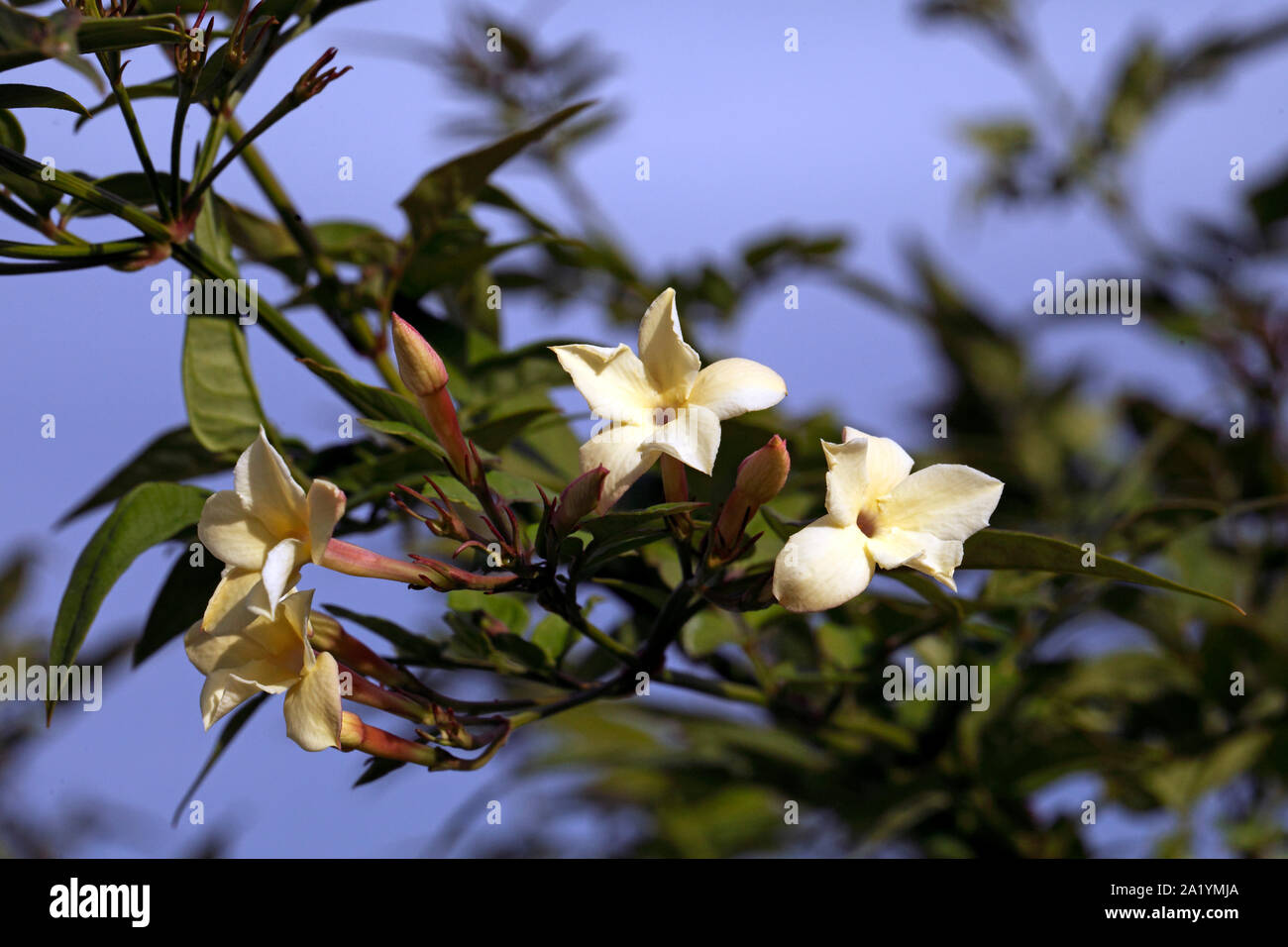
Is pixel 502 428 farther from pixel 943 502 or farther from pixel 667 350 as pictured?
pixel 943 502

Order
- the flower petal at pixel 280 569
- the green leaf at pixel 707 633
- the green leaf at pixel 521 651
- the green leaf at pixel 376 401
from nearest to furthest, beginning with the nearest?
the flower petal at pixel 280 569 < the green leaf at pixel 376 401 < the green leaf at pixel 521 651 < the green leaf at pixel 707 633

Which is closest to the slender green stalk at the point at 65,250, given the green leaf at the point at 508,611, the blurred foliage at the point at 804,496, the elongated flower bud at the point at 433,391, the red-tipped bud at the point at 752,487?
the blurred foliage at the point at 804,496

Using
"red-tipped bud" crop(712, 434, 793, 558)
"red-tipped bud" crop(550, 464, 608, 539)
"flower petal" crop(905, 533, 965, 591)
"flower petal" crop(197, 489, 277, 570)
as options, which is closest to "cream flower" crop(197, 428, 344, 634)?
"flower petal" crop(197, 489, 277, 570)

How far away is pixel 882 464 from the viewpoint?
589 millimetres

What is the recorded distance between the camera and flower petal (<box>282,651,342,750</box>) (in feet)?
1.83

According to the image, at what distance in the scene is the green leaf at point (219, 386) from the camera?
82cm

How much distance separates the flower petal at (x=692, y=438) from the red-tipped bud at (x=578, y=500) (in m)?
0.03

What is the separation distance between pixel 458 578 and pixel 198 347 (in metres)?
0.38

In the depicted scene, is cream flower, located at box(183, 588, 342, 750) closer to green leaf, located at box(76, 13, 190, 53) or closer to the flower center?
the flower center

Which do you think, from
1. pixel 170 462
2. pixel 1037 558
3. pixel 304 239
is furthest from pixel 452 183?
pixel 1037 558

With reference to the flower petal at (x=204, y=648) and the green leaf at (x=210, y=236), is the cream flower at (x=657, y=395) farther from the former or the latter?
the green leaf at (x=210, y=236)

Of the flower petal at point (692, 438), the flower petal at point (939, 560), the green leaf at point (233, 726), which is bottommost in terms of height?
the green leaf at point (233, 726)
